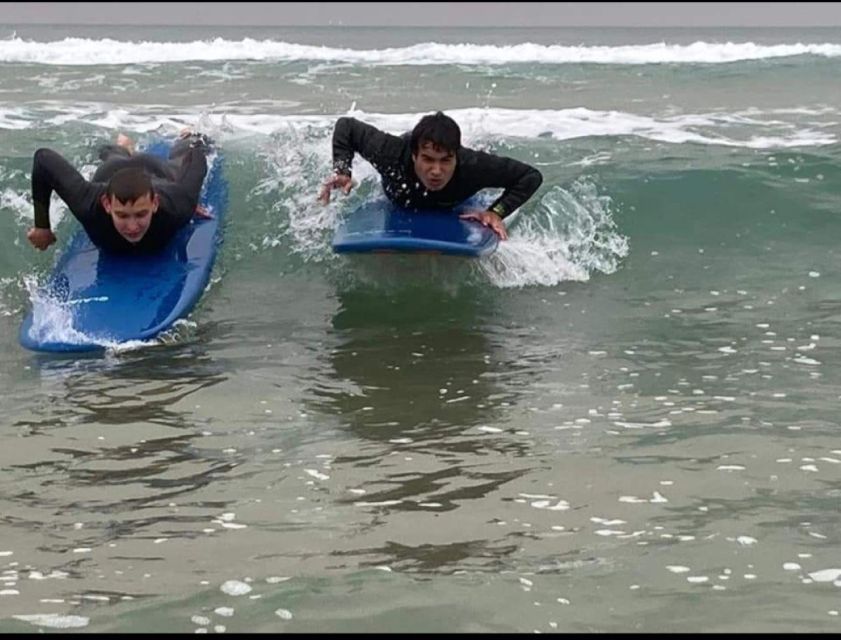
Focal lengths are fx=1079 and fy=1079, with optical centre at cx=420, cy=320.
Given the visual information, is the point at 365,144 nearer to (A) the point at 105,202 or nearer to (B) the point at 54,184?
(A) the point at 105,202

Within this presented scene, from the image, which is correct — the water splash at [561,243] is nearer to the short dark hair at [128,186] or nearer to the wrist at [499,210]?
the wrist at [499,210]

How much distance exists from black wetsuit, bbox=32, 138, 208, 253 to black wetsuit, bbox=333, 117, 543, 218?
90 centimetres

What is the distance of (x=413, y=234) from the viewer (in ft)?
19.3

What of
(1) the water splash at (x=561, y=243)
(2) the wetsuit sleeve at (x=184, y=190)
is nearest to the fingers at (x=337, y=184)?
(2) the wetsuit sleeve at (x=184, y=190)

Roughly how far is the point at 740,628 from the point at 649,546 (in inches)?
19.4

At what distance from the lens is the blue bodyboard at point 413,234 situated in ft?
19.1

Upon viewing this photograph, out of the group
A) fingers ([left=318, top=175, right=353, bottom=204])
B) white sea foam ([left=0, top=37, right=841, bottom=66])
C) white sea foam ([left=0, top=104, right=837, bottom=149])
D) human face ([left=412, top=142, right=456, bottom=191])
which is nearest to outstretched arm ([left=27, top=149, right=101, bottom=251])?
fingers ([left=318, top=175, right=353, bottom=204])

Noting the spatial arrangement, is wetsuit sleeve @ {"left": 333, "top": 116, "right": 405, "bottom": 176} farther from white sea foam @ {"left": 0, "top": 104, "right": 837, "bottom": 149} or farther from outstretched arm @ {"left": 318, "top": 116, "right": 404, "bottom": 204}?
white sea foam @ {"left": 0, "top": 104, "right": 837, "bottom": 149}

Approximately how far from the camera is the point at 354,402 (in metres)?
4.47

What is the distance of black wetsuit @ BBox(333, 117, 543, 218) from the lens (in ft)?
20.5

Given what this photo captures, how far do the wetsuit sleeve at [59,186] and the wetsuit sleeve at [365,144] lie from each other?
1.41 m

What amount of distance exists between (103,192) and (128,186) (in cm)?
26

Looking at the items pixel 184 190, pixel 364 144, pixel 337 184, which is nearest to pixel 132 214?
pixel 184 190

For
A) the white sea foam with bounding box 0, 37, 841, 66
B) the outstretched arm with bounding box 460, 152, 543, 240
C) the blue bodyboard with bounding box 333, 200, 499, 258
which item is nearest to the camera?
the blue bodyboard with bounding box 333, 200, 499, 258
